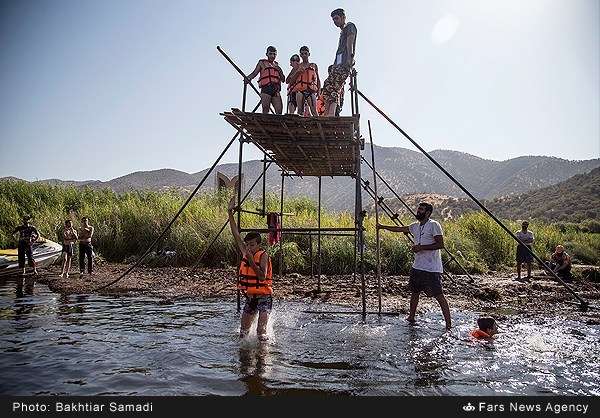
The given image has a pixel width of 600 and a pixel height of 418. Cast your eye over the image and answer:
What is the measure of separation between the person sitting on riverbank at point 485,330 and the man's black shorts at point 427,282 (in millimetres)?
840

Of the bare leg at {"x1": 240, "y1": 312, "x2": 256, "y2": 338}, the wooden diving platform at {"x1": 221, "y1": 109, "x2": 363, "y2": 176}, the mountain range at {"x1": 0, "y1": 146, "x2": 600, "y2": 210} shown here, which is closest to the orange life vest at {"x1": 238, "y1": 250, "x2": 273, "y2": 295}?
the bare leg at {"x1": 240, "y1": 312, "x2": 256, "y2": 338}

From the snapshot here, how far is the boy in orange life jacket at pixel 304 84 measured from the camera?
873 centimetres

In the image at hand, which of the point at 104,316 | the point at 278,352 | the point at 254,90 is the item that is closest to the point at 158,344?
the point at 278,352

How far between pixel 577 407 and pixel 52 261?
17.5m

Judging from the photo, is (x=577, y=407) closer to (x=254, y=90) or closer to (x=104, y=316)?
(x=254, y=90)

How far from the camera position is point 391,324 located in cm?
841

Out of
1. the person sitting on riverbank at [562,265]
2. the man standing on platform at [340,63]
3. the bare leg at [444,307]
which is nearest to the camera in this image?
the bare leg at [444,307]

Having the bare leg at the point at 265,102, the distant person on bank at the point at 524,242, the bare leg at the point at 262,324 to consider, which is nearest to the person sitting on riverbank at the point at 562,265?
the distant person on bank at the point at 524,242

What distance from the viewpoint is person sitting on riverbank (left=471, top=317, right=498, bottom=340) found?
739 centimetres

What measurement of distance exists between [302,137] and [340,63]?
5.25ft

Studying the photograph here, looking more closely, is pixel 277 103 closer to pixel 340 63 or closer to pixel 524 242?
pixel 340 63

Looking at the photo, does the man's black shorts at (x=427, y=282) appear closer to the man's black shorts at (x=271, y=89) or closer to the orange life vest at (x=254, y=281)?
the orange life vest at (x=254, y=281)

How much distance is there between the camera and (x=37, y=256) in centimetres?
1611

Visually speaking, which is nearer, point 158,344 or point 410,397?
point 410,397
